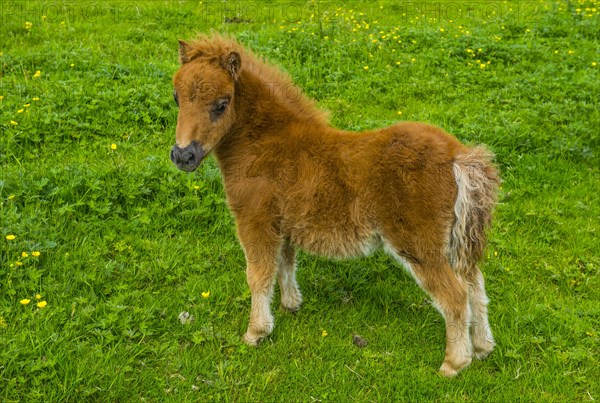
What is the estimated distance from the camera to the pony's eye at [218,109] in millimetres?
4188

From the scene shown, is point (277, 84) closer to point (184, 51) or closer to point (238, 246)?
point (184, 51)

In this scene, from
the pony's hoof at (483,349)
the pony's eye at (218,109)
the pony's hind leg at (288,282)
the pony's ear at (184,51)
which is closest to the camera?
the pony's eye at (218,109)

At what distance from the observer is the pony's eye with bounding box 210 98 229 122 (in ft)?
13.7

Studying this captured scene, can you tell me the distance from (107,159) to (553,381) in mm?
4962

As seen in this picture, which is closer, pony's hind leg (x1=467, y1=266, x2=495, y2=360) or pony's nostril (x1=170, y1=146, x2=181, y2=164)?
pony's nostril (x1=170, y1=146, x2=181, y2=164)

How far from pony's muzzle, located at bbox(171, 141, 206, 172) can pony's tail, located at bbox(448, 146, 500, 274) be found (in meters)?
1.86

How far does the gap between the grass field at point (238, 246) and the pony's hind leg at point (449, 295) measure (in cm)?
26

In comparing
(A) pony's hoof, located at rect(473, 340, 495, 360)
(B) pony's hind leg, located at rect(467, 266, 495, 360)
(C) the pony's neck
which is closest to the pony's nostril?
(C) the pony's neck

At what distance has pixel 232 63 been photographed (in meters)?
4.24

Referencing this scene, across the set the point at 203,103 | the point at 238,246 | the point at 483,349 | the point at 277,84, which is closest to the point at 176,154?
the point at 203,103

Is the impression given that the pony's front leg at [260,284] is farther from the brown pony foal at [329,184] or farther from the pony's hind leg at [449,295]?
the pony's hind leg at [449,295]

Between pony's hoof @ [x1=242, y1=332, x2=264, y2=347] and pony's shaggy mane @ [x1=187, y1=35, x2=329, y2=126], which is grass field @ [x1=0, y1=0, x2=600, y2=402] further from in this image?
pony's shaggy mane @ [x1=187, y1=35, x2=329, y2=126]

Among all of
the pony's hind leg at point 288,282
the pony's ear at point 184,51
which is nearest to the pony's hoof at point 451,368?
the pony's hind leg at point 288,282

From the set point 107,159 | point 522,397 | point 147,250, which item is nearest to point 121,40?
point 107,159
